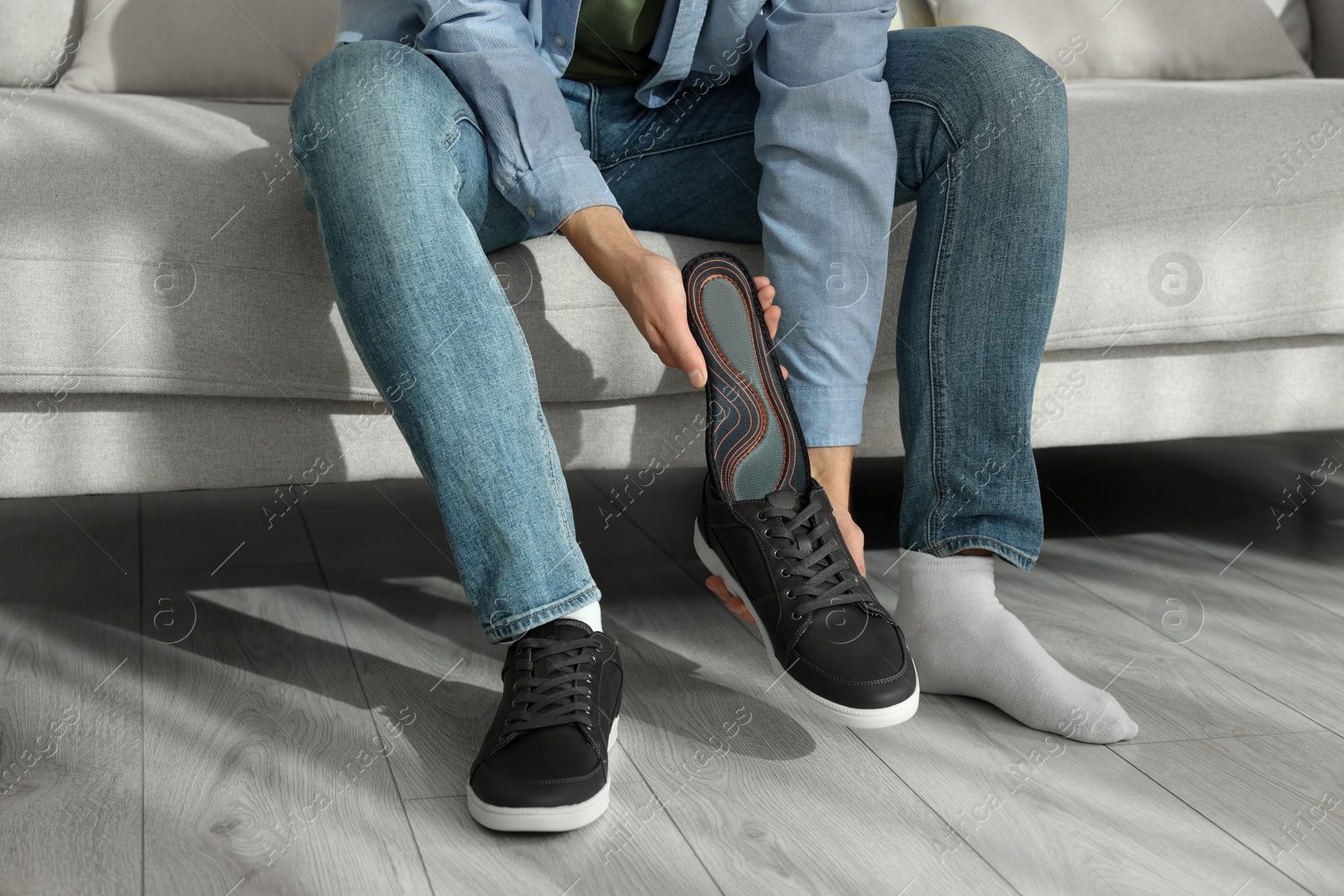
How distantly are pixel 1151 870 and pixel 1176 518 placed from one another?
0.90 meters

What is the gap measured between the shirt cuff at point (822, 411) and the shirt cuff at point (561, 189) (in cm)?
22

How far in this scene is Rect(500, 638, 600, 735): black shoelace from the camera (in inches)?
30.0

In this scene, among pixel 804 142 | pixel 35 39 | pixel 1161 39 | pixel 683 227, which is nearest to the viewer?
pixel 804 142

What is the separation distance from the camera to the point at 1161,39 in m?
1.69

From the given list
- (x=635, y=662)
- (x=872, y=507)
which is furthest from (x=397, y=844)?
(x=872, y=507)

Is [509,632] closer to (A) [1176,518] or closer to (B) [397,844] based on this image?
(B) [397,844]

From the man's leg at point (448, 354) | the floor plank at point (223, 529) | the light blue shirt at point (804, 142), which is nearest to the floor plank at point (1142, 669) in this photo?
the light blue shirt at point (804, 142)

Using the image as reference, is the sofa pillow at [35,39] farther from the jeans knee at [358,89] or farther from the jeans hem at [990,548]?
the jeans hem at [990,548]

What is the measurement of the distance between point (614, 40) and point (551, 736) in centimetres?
59

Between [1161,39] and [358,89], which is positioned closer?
[358,89]

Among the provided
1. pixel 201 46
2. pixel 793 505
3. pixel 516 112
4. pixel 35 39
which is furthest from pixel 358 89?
pixel 35 39

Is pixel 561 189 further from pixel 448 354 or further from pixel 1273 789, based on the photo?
pixel 1273 789

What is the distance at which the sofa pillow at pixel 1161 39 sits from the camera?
1660 millimetres

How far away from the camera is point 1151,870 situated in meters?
0.71
